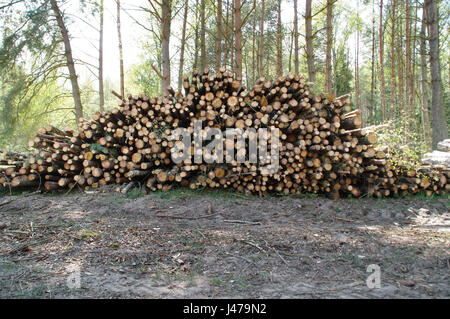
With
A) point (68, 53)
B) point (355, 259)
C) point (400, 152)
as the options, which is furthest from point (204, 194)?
point (68, 53)

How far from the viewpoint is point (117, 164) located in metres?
5.60

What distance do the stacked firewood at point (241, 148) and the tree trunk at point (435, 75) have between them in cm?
399

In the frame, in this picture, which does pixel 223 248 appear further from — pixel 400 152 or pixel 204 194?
pixel 400 152

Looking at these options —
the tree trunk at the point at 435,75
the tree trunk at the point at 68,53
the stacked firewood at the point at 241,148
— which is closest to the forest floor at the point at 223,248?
the stacked firewood at the point at 241,148

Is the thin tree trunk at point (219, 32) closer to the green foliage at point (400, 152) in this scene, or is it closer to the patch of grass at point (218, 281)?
the green foliage at point (400, 152)

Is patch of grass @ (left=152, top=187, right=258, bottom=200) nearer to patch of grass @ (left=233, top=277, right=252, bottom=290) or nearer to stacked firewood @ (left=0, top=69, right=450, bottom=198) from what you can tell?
stacked firewood @ (left=0, top=69, right=450, bottom=198)

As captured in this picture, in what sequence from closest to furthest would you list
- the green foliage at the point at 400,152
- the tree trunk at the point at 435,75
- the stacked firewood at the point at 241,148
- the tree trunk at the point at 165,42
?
the stacked firewood at the point at 241,148, the green foliage at the point at 400,152, the tree trunk at the point at 165,42, the tree trunk at the point at 435,75

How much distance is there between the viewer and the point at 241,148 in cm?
508

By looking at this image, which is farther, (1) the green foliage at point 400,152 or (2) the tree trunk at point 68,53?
(2) the tree trunk at point 68,53

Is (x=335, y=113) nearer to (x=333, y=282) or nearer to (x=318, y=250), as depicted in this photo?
(x=318, y=250)

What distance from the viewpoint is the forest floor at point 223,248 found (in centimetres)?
244

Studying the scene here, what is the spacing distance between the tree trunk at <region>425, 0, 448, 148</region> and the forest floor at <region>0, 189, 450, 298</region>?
4577mm
